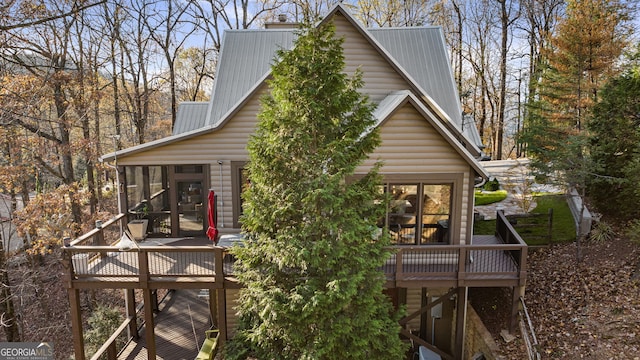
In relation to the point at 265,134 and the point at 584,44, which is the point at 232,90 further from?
the point at 584,44

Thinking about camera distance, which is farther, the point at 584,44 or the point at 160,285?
the point at 584,44

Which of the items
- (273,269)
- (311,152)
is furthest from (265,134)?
(273,269)

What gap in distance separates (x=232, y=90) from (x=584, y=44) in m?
13.5

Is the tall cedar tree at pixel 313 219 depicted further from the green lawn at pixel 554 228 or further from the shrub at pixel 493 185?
the shrub at pixel 493 185

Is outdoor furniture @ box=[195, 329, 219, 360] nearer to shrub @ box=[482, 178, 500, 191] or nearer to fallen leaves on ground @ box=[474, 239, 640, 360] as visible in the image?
fallen leaves on ground @ box=[474, 239, 640, 360]

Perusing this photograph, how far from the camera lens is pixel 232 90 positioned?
12594mm

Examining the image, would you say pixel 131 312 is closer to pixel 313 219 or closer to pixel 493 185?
pixel 313 219

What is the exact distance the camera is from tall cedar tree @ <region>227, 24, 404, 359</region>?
22.2 feet

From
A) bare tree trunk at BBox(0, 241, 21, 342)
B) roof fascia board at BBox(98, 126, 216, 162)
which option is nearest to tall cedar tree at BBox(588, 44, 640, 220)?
roof fascia board at BBox(98, 126, 216, 162)

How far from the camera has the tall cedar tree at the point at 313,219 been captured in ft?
22.2

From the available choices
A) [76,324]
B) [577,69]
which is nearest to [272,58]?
[76,324]

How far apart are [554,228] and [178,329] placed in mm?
12641

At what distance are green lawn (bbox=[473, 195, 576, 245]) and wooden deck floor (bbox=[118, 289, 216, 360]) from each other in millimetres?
9783

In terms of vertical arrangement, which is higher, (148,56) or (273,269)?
(148,56)
